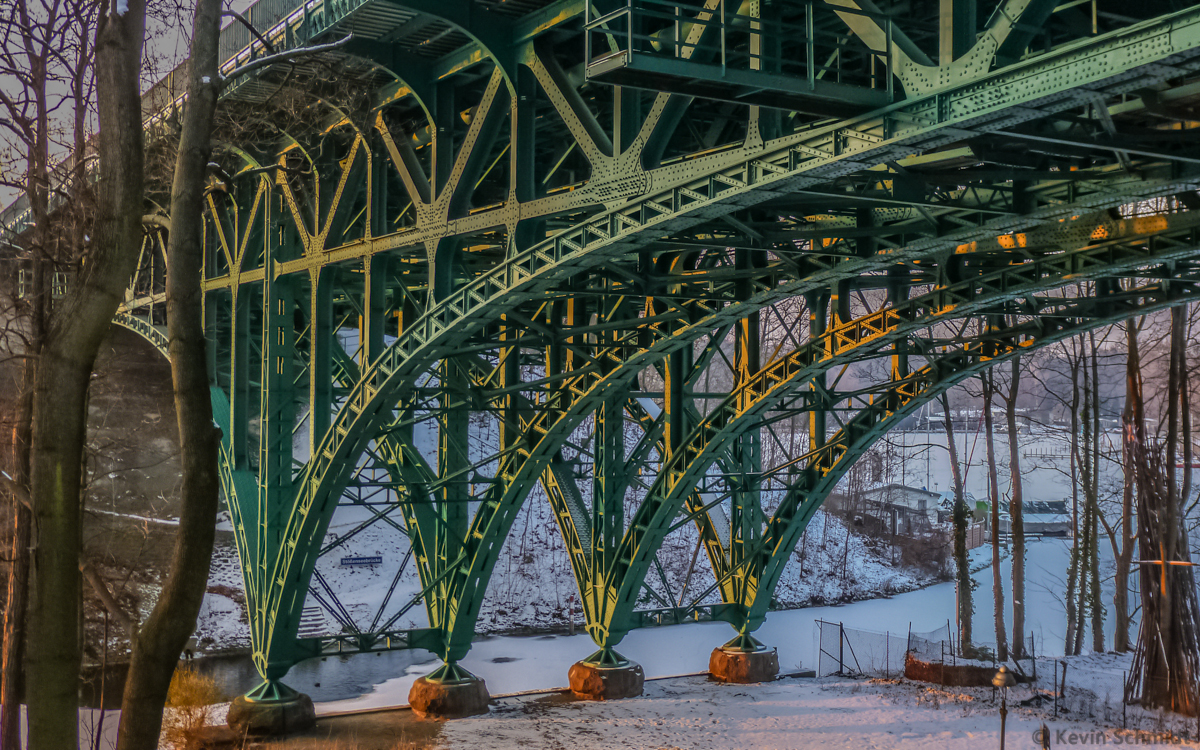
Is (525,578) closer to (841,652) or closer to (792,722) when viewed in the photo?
(841,652)

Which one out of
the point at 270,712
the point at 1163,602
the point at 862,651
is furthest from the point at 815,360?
the point at 862,651

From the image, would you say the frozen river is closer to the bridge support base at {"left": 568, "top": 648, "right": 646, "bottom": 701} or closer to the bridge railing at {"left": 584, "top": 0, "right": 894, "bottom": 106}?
the bridge support base at {"left": 568, "top": 648, "right": 646, "bottom": 701}

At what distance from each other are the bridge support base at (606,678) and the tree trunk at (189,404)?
14.4m

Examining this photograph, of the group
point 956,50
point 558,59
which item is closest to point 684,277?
point 558,59

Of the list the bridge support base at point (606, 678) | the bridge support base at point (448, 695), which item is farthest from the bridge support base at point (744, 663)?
the bridge support base at point (448, 695)

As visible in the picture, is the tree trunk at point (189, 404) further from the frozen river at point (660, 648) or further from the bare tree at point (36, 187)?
the frozen river at point (660, 648)

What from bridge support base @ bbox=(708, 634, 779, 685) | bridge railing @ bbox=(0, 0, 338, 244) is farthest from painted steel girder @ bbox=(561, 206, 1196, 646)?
bridge railing @ bbox=(0, 0, 338, 244)

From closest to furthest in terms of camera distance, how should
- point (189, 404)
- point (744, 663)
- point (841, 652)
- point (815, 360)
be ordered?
point (189, 404) → point (815, 360) → point (744, 663) → point (841, 652)

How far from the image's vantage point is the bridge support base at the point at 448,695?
20.0 meters

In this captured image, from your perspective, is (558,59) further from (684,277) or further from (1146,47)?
(1146,47)

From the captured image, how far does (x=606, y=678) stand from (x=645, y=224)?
43.5ft

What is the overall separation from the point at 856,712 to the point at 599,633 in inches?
203

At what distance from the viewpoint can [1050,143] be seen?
904 centimetres

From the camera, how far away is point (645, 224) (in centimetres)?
1082
